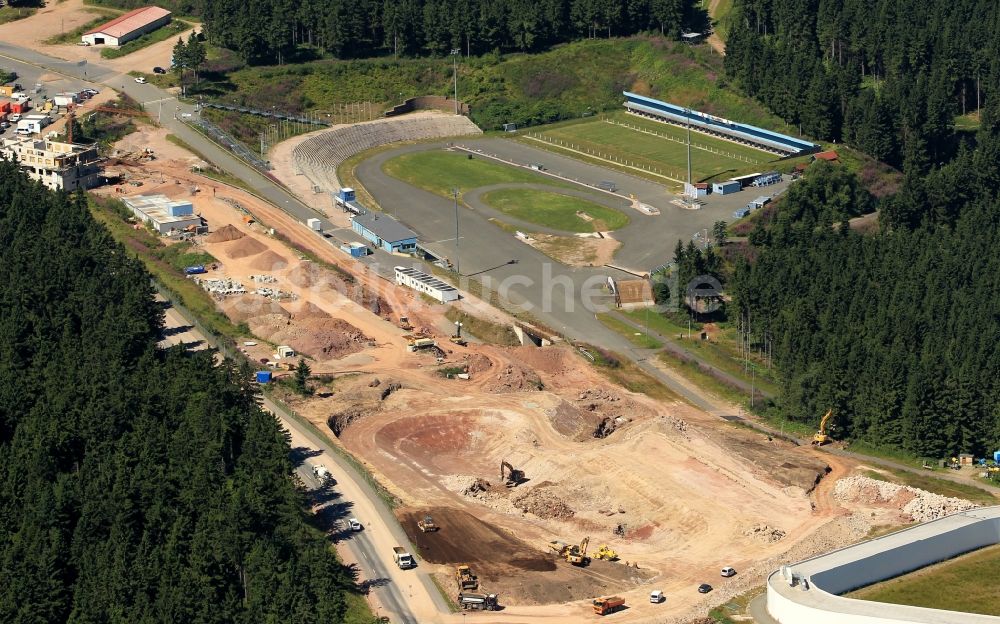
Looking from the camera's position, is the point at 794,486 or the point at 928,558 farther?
the point at 794,486

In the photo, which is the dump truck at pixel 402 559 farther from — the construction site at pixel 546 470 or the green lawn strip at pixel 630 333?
the green lawn strip at pixel 630 333

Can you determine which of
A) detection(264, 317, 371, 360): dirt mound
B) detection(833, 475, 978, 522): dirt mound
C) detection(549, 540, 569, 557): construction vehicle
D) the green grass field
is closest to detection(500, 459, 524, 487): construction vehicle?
detection(549, 540, 569, 557): construction vehicle

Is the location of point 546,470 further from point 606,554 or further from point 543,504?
point 606,554

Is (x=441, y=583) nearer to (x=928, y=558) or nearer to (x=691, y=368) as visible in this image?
(x=928, y=558)

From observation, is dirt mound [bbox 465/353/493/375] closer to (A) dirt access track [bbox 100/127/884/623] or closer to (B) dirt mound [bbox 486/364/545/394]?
(A) dirt access track [bbox 100/127/884/623]

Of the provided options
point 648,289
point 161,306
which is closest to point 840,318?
→ point 648,289

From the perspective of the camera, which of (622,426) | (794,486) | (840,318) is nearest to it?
(794,486)

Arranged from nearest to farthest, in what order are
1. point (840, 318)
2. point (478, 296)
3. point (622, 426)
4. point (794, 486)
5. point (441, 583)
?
point (441, 583) < point (794, 486) < point (622, 426) < point (840, 318) < point (478, 296)
